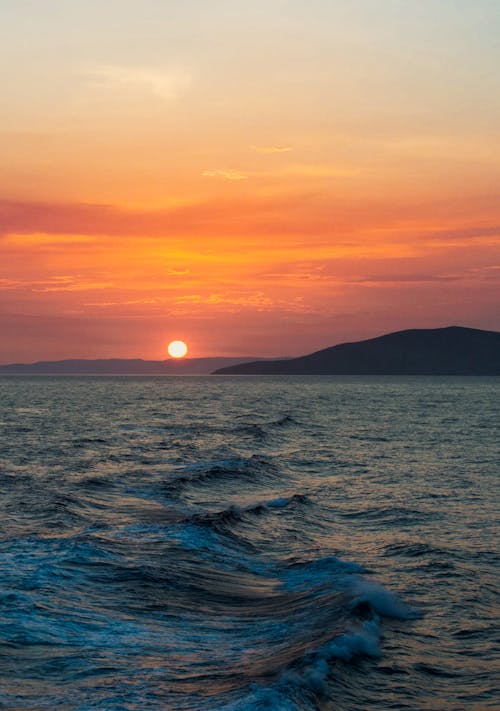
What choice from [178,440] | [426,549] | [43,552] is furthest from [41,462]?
[426,549]

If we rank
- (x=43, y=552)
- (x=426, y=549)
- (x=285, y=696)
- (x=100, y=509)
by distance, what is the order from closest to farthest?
(x=285, y=696), (x=43, y=552), (x=426, y=549), (x=100, y=509)

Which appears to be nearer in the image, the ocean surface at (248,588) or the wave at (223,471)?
the ocean surface at (248,588)

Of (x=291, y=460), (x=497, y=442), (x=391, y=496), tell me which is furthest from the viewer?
(x=497, y=442)

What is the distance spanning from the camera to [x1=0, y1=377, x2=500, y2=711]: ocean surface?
42.7 ft

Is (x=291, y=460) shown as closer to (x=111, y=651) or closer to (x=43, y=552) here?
(x=43, y=552)

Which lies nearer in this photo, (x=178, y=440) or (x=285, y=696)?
(x=285, y=696)

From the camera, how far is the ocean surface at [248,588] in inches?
513

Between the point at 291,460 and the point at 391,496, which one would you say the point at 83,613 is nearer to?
the point at 391,496

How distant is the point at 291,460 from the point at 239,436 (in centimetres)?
1863

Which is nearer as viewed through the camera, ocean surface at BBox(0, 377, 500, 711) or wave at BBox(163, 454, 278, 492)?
ocean surface at BBox(0, 377, 500, 711)

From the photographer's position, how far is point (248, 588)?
19.3 meters

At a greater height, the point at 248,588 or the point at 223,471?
the point at 223,471

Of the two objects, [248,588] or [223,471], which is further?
[223,471]

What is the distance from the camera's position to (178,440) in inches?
2425
